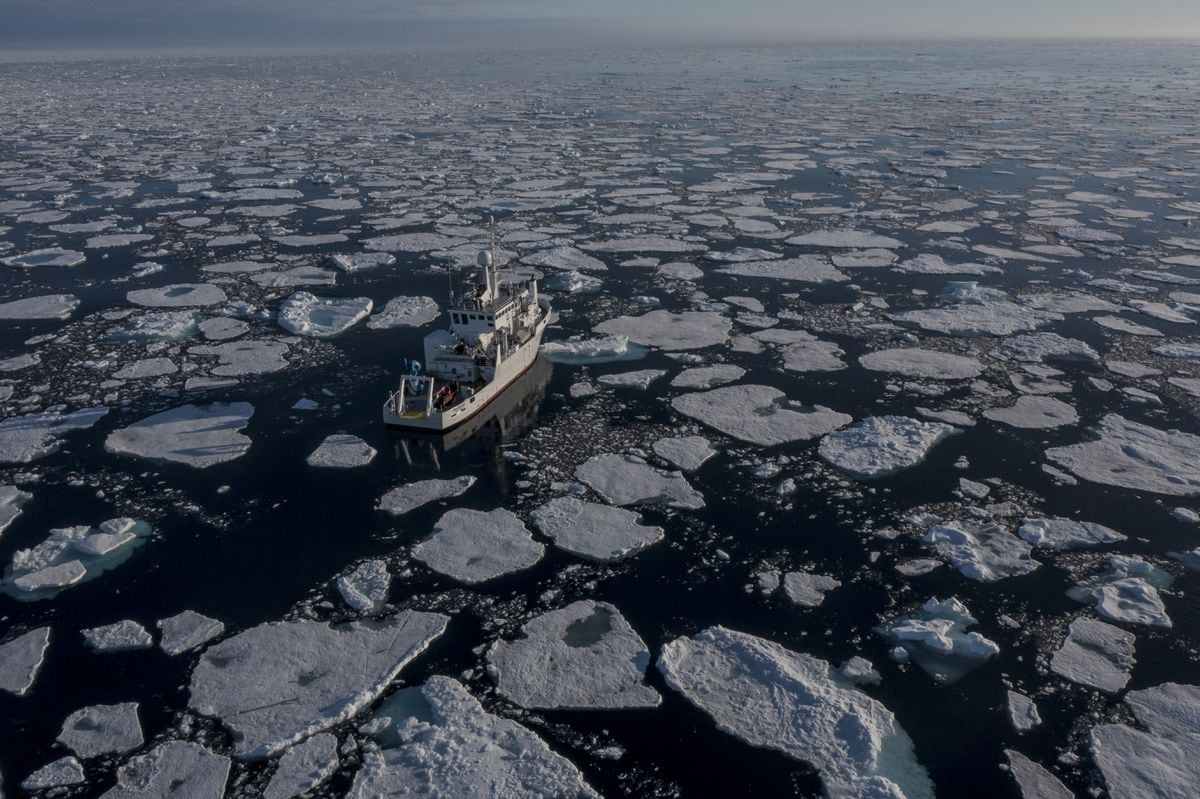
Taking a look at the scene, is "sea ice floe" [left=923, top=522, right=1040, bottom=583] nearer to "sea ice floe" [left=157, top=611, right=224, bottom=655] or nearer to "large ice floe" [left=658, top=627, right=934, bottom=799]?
"large ice floe" [left=658, top=627, right=934, bottom=799]

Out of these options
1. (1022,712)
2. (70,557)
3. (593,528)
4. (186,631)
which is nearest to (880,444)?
(593,528)

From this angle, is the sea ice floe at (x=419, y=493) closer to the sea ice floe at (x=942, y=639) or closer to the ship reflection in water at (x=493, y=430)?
the ship reflection in water at (x=493, y=430)

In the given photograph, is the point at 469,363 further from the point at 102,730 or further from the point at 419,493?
the point at 102,730

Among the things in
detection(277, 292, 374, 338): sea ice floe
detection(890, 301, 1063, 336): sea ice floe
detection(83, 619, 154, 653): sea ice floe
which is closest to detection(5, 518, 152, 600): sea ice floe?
detection(83, 619, 154, 653): sea ice floe

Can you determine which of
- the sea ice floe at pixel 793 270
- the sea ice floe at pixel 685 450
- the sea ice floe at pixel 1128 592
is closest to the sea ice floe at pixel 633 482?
the sea ice floe at pixel 685 450

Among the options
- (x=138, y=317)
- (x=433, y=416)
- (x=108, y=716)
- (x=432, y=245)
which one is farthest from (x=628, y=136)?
(x=108, y=716)

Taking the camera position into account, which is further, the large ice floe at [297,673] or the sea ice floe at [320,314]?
the sea ice floe at [320,314]
